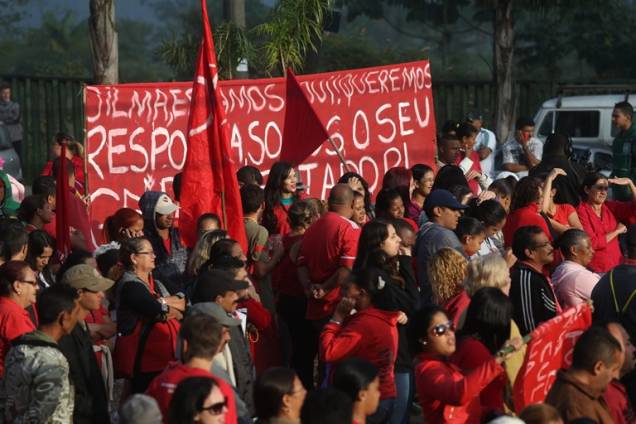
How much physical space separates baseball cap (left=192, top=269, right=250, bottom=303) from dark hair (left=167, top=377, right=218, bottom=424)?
1.66 metres

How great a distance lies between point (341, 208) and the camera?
29.6 feet

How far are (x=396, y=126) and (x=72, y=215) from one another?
365 centimetres

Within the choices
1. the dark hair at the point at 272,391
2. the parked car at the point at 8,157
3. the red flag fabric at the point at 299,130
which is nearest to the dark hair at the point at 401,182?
the red flag fabric at the point at 299,130

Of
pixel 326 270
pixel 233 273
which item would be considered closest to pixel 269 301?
pixel 326 270

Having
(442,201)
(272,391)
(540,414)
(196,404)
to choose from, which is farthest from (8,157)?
(540,414)

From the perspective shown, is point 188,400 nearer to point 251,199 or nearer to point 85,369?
point 85,369

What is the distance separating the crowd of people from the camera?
6324 mm

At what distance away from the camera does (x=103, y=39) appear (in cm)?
1598

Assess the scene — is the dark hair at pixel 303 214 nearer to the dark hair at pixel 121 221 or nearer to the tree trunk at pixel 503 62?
the dark hair at pixel 121 221

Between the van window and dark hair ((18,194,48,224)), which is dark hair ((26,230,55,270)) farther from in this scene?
the van window

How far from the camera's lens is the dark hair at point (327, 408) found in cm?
572

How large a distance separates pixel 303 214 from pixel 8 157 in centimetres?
1227

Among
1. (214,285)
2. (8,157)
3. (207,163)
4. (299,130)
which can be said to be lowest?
(8,157)

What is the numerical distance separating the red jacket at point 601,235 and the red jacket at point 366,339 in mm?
3251
